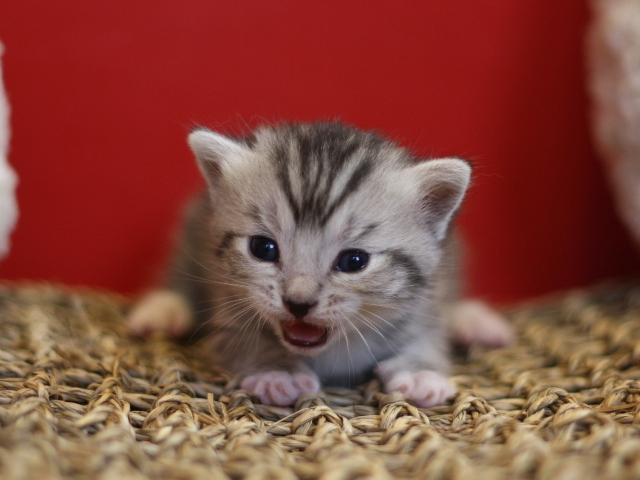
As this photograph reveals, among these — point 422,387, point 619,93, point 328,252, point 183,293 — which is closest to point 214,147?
point 328,252

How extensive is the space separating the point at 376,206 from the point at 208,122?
105 cm

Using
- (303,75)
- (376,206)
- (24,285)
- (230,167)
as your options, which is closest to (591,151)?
(303,75)

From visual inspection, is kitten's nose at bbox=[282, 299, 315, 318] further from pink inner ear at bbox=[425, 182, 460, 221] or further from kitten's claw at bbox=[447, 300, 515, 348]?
kitten's claw at bbox=[447, 300, 515, 348]

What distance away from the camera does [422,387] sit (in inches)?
62.1

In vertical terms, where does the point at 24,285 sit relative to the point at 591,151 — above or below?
below

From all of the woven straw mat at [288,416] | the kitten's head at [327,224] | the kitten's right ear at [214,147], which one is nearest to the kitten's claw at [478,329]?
the woven straw mat at [288,416]

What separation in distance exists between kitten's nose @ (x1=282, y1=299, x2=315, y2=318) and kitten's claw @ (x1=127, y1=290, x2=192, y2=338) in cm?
70

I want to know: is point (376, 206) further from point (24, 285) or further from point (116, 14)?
Result: point (24, 285)

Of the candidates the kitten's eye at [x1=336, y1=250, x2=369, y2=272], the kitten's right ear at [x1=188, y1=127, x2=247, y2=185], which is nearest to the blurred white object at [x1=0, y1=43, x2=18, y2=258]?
the kitten's right ear at [x1=188, y1=127, x2=247, y2=185]

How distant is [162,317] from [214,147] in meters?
0.65

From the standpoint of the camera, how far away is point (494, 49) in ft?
8.04

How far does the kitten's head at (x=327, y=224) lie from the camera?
1.52 meters

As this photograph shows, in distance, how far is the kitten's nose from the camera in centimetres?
146

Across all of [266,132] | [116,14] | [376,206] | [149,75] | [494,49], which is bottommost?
[376,206]
